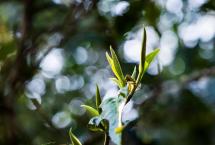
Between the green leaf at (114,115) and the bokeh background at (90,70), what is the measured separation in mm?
315

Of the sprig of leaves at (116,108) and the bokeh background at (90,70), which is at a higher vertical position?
the sprig of leaves at (116,108)

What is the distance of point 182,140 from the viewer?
6.73 ft

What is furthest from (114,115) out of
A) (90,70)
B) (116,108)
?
(90,70)

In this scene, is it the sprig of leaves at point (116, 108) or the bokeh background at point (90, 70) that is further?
the bokeh background at point (90, 70)

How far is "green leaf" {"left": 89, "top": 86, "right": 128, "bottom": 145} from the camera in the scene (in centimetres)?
42

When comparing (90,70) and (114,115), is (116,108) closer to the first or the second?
(114,115)

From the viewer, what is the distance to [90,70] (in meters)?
1.74

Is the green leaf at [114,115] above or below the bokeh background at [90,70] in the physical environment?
above

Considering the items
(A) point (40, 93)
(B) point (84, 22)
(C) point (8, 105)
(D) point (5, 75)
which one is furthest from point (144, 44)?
(A) point (40, 93)

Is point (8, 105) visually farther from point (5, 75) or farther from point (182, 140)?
point (182, 140)

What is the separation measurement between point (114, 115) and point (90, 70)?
4.25ft

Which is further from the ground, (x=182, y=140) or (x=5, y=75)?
(x=5, y=75)

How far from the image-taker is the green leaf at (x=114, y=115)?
421 millimetres

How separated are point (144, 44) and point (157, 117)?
1376 mm
